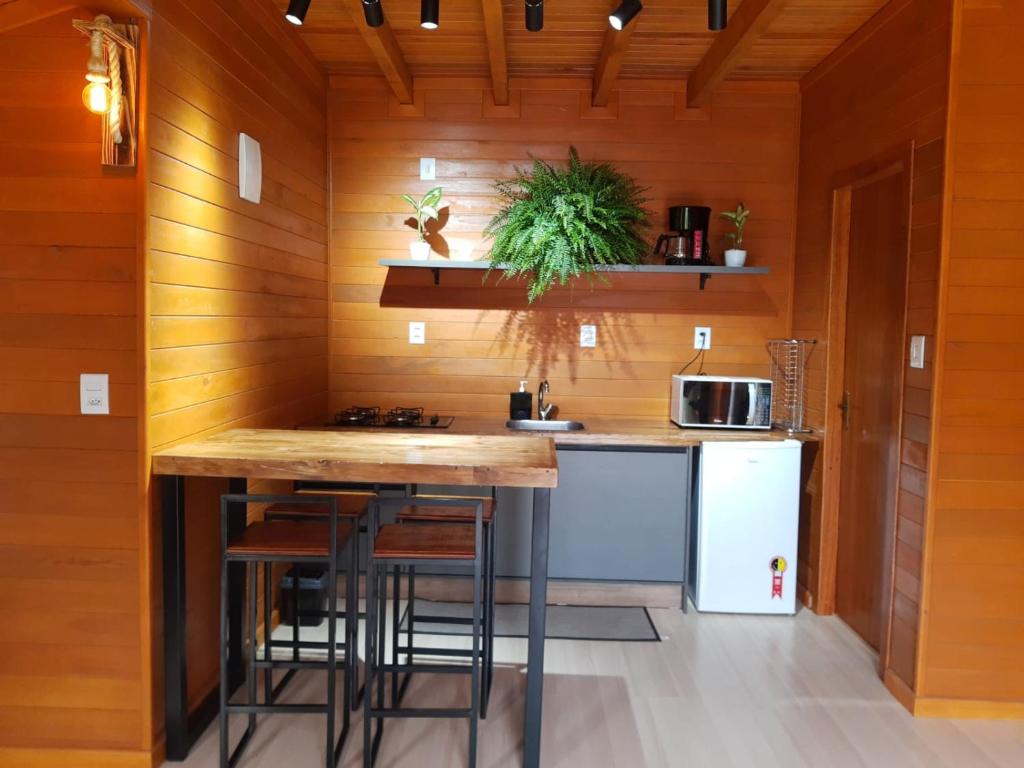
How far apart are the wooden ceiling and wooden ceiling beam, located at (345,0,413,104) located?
0.12 ft

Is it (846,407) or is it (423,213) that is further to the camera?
(423,213)

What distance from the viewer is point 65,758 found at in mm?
2223

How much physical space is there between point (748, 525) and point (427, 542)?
187 centimetres

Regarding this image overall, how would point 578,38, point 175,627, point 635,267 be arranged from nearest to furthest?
point 175,627 < point 578,38 < point 635,267

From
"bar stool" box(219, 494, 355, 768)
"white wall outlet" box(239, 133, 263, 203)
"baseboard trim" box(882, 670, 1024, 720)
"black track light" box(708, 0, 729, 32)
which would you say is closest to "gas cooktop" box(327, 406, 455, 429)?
"white wall outlet" box(239, 133, 263, 203)

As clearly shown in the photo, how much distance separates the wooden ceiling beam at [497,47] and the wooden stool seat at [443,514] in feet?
5.94

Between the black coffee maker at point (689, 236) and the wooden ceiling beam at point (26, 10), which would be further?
the black coffee maker at point (689, 236)

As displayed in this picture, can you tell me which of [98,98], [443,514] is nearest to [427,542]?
[443,514]

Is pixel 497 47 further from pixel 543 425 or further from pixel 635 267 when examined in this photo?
pixel 543 425

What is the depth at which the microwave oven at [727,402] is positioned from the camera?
367 centimetres

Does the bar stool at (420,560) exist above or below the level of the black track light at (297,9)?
below

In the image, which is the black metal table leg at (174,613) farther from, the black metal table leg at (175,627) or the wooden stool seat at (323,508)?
the wooden stool seat at (323,508)

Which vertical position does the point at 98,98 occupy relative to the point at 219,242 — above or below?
above

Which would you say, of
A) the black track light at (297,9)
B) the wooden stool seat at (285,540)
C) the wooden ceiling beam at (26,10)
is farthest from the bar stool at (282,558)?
the black track light at (297,9)
